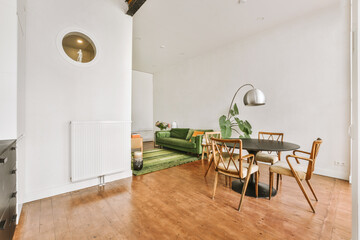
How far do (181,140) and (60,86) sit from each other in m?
3.39

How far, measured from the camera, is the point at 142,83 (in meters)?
7.39

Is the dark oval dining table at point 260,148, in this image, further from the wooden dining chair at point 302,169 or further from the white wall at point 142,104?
the white wall at point 142,104

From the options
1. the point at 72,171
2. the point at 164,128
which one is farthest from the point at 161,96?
the point at 72,171

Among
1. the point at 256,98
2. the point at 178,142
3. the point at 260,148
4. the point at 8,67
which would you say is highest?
the point at 8,67

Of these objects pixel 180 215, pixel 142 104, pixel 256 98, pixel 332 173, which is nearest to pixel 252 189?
pixel 180 215

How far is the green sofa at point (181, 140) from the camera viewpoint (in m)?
4.44

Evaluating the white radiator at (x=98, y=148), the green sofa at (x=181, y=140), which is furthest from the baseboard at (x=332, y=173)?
the white radiator at (x=98, y=148)

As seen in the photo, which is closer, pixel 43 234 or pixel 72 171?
pixel 43 234

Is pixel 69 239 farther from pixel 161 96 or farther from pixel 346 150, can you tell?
A: pixel 161 96

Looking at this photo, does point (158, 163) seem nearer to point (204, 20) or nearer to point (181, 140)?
point (181, 140)

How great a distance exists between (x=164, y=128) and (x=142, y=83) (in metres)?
2.53

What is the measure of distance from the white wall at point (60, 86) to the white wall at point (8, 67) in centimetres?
71

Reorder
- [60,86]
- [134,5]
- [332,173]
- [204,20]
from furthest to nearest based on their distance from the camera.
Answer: [204,20], [332,173], [134,5], [60,86]

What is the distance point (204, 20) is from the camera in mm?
3516
